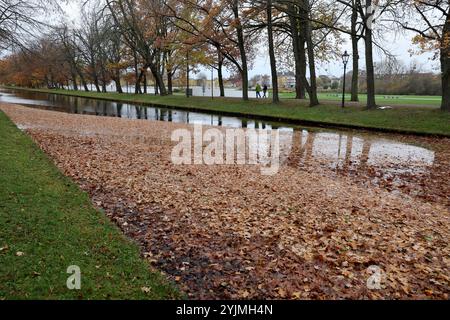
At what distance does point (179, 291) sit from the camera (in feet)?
12.0

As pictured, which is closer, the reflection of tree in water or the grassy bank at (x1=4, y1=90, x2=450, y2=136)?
the reflection of tree in water

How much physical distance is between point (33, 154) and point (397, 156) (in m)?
11.0

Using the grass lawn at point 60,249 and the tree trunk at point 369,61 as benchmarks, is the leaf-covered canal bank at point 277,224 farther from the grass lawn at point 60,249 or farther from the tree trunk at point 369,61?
the tree trunk at point 369,61

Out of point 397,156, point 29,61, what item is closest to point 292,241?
point 397,156

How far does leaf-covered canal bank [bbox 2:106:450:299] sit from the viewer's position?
397cm

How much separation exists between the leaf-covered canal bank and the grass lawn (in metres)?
0.39

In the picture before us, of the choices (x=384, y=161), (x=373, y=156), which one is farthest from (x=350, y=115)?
(x=384, y=161)

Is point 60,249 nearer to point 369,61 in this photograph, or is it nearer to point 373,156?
point 373,156

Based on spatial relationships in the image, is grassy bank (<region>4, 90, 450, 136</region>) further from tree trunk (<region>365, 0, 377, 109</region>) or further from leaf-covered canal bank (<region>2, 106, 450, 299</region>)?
leaf-covered canal bank (<region>2, 106, 450, 299</region>)

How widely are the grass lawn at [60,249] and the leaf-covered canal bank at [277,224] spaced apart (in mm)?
390

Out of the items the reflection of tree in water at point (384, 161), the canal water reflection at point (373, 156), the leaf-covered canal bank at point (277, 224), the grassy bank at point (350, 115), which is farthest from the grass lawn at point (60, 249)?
the grassy bank at point (350, 115)

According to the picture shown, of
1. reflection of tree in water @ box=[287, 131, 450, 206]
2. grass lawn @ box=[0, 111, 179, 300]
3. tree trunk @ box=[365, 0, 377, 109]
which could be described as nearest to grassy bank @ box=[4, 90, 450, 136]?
tree trunk @ box=[365, 0, 377, 109]

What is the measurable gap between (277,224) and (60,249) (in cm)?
318
